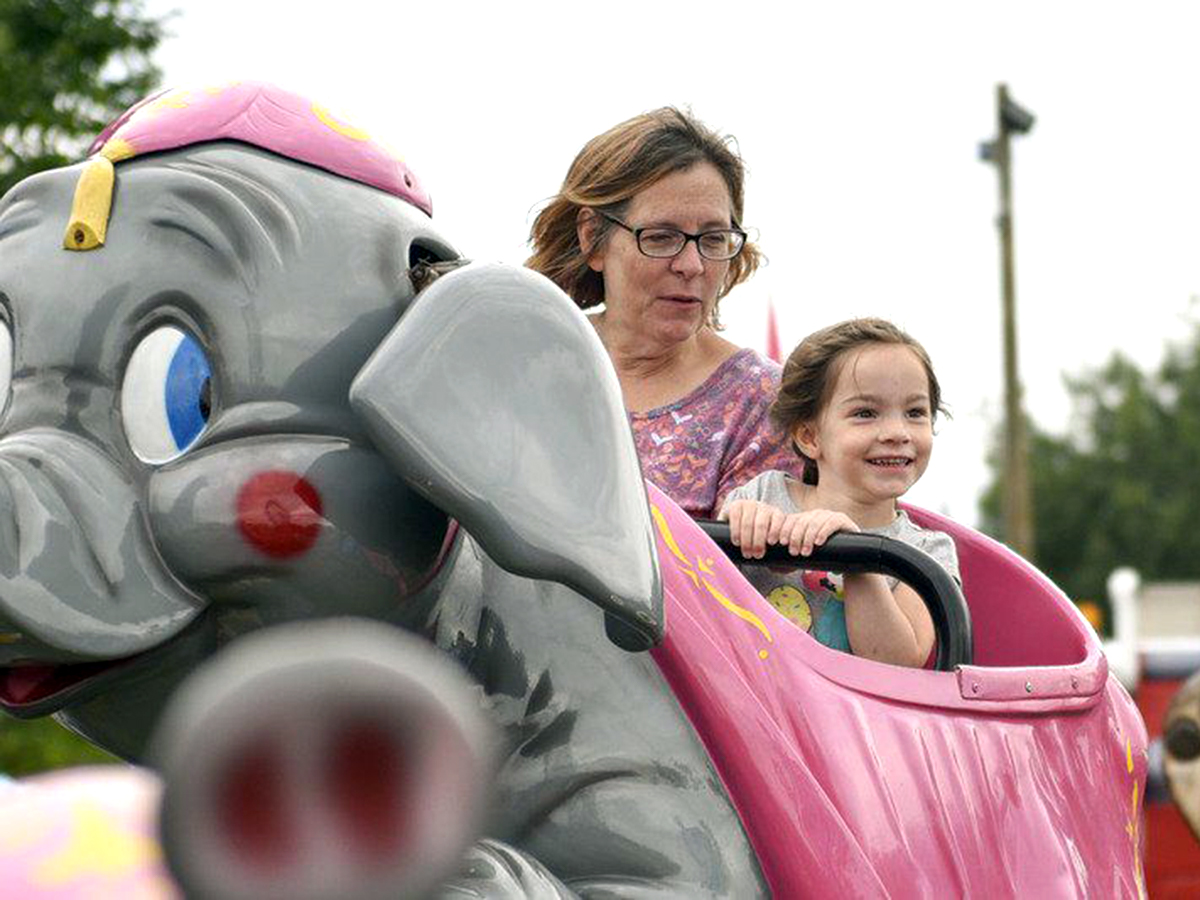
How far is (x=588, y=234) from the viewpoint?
102 inches

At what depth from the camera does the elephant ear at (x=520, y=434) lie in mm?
1457

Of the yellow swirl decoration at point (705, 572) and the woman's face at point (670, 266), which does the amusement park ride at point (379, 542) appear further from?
the woman's face at point (670, 266)

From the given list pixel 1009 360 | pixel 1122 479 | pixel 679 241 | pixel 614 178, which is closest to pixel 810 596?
pixel 679 241

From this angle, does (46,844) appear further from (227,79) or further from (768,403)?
(768,403)

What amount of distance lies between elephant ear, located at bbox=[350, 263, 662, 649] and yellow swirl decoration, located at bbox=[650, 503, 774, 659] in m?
0.18

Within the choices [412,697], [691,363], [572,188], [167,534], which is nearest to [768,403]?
[691,363]

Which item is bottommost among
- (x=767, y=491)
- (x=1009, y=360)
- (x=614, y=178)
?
(x=1009, y=360)

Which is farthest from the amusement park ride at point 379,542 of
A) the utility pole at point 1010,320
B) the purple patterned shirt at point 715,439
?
the utility pole at point 1010,320

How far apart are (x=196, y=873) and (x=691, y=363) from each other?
1.66 meters

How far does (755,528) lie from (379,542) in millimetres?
565

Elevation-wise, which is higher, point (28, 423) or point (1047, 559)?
point (28, 423)

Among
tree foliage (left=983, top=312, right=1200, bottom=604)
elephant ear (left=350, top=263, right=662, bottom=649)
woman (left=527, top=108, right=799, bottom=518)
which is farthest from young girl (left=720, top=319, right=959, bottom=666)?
tree foliage (left=983, top=312, right=1200, bottom=604)

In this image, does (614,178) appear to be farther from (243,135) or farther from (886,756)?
(886,756)

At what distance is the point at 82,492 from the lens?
1.49m
